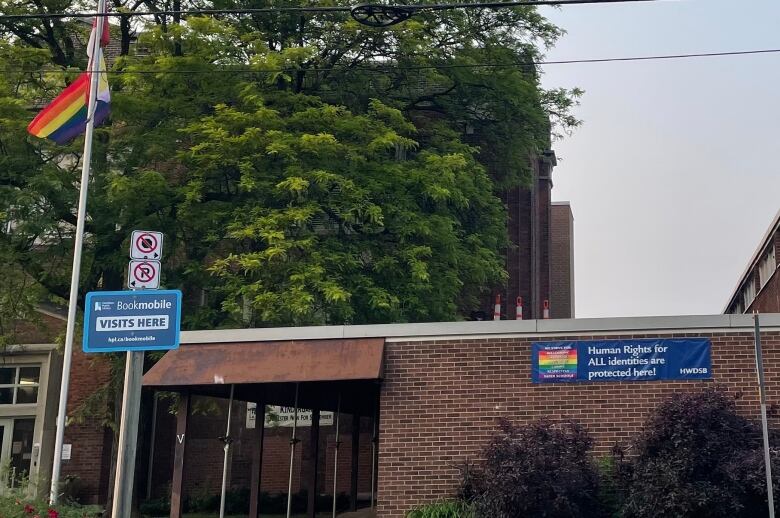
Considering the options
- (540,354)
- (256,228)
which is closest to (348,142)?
(256,228)

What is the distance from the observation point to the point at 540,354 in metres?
14.9

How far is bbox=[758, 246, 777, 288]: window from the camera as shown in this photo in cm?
3719

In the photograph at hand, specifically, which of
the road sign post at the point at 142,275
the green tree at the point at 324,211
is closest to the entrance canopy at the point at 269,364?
the green tree at the point at 324,211

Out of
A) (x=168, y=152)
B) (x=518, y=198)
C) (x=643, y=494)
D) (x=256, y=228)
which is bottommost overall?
(x=643, y=494)

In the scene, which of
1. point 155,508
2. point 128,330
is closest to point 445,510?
point 128,330

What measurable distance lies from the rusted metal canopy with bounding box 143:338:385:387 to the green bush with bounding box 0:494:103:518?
3.19 meters

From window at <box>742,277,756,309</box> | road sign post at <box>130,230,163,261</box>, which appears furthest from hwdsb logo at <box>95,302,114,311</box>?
window at <box>742,277,756,309</box>

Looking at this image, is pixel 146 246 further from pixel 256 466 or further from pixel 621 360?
pixel 256 466

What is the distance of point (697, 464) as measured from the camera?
12750 mm

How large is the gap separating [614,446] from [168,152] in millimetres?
13044

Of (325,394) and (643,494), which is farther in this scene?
(325,394)

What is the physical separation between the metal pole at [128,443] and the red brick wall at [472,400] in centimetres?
540

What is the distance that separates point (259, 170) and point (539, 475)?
11.4 metres

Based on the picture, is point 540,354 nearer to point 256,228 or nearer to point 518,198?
point 256,228
